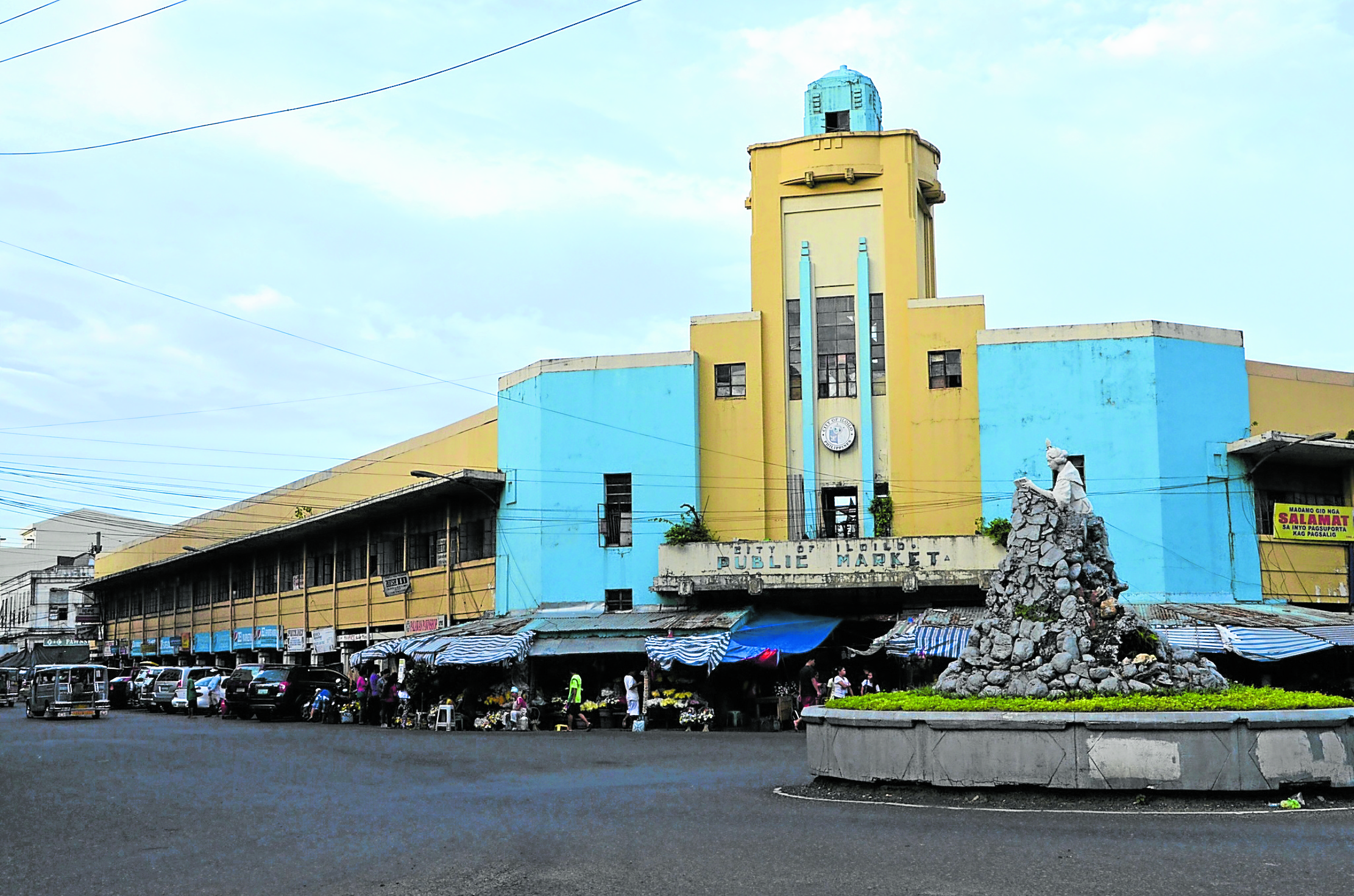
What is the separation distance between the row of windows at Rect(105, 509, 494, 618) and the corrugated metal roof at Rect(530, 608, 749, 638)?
15.7 ft

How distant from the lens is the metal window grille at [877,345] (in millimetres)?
35125

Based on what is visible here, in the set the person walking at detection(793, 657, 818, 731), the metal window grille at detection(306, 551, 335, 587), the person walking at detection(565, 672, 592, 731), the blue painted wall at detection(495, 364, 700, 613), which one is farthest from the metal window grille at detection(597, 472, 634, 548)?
the metal window grille at detection(306, 551, 335, 587)

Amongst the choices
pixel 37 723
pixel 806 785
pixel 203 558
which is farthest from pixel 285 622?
pixel 806 785

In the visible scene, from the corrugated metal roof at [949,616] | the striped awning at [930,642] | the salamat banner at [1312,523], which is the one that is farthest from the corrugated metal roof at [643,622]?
the salamat banner at [1312,523]

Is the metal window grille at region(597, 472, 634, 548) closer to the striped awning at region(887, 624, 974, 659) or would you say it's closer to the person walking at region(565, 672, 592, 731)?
the person walking at region(565, 672, 592, 731)

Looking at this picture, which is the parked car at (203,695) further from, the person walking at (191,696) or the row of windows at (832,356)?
the row of windows at (832,356)

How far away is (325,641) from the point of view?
45.7 metres

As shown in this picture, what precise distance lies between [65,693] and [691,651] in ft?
61.2

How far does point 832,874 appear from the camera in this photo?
888 cm

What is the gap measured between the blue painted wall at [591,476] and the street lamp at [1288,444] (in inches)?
528

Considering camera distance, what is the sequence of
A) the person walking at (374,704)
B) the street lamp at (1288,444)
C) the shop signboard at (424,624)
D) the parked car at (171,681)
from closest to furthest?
the street lamp at (1288,444), the person walking at (374,704), the shop signboard at (424,624), the parked car at (171,681)

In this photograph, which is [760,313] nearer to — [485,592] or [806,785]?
[485,592]

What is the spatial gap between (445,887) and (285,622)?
43343 millimetres

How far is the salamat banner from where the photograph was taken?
31938mm
